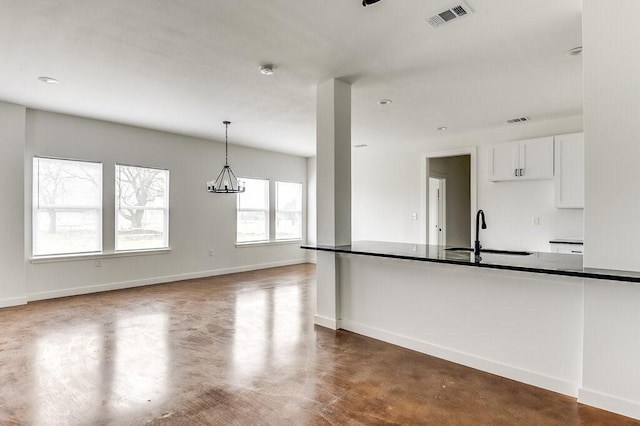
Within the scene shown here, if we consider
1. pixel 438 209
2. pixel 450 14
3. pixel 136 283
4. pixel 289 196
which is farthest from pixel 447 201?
pixel 136 283

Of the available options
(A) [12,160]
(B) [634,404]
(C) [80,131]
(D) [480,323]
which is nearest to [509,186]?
(D) [480,323]

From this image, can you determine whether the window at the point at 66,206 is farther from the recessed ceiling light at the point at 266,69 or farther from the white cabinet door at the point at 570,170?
the white cabinet door at the point at 570,170

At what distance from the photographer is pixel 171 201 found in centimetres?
645

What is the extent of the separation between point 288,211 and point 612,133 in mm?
6996

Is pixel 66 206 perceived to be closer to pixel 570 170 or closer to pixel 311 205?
pixel 311 205

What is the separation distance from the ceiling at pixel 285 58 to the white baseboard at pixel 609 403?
8.46ft

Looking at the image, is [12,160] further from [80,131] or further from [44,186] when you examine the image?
[80,131]

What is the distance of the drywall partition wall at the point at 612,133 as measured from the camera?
7.02ft

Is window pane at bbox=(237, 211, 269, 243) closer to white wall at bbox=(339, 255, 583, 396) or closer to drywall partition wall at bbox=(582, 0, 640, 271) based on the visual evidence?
white wall at bbox=(339, 255, 583, 396)

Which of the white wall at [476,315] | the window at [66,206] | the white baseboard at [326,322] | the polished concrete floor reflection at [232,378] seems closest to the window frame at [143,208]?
the window at [66,206]

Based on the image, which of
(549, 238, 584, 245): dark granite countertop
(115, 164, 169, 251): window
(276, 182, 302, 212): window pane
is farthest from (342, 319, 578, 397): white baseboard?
(276, 182, 302, 212): window pane

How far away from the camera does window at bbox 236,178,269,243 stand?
7.68m

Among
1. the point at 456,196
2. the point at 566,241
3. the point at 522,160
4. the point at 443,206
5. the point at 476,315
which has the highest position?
the point at 522,160

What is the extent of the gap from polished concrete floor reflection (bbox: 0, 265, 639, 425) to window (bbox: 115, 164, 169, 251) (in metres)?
1.86
